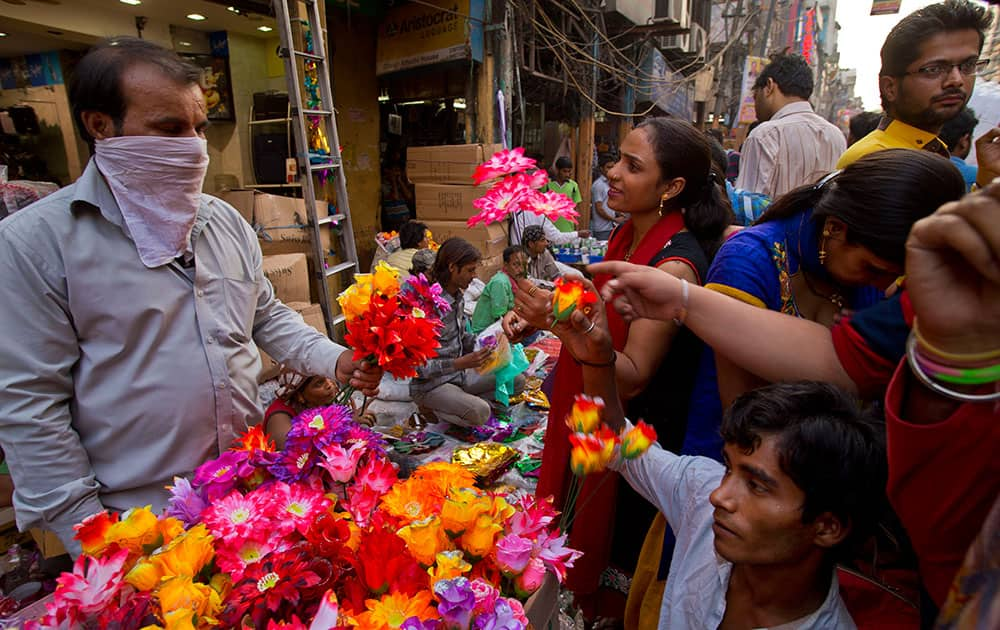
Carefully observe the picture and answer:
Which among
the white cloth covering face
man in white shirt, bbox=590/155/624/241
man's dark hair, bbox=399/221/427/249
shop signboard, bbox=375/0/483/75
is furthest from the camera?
Answer: man in white shirt, bbox=590/155/624/241

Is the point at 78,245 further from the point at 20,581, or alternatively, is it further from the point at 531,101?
the point at 531,101

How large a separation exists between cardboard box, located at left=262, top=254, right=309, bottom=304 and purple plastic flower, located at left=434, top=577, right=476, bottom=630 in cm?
366


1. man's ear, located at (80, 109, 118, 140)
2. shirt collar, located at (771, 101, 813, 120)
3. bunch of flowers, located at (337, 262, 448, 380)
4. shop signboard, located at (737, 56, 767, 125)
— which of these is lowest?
bunch of flowers, located at (337, 262, 448, 380)

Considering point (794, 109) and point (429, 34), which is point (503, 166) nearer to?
point (794, 109)

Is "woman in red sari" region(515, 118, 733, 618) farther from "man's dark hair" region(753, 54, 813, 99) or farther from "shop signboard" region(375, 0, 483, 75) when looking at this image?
"shop signboard" region(375, 0, 483, 75)

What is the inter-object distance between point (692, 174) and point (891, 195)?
2.82 ft

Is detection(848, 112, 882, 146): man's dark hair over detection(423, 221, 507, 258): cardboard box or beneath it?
over

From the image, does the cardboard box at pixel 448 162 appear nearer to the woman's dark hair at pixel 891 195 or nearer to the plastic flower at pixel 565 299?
the plastic flower at pixel 565 299

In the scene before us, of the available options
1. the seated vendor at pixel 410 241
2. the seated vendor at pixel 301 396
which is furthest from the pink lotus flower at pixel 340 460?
the seated vendor at pixel 410 241

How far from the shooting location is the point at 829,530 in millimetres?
1219

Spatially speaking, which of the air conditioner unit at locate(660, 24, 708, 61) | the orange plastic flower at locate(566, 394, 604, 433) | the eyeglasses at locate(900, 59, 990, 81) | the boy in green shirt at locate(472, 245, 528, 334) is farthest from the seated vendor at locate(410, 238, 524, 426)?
the air conditioner unit at locate(660, 24, 708, 61)

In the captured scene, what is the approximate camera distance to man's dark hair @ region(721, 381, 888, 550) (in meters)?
1.18

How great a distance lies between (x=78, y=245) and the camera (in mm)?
1423

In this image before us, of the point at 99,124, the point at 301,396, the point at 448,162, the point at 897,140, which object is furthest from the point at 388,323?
the point at 448,162
